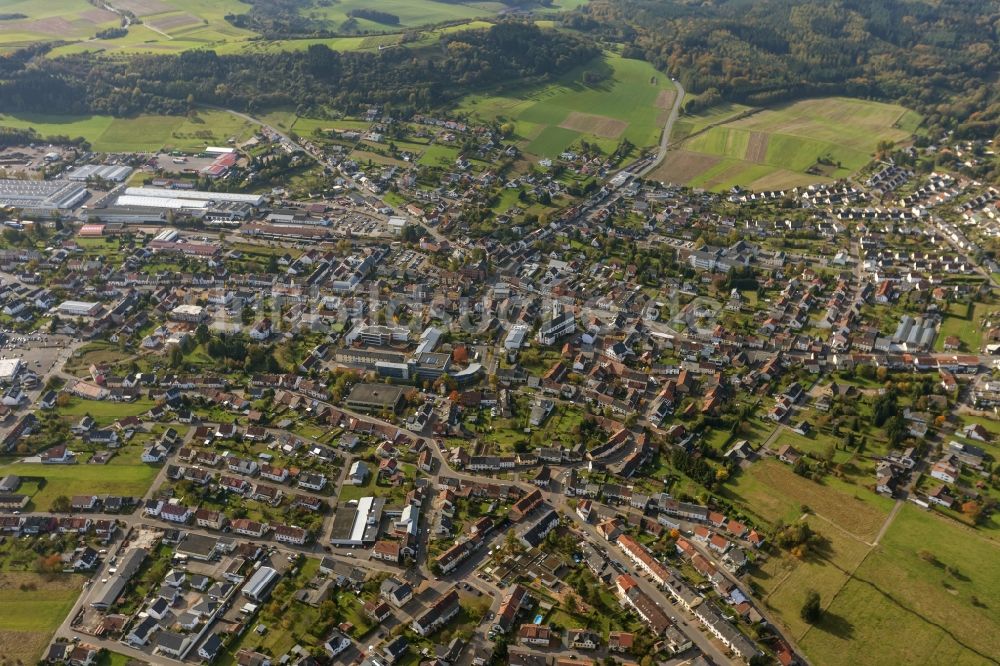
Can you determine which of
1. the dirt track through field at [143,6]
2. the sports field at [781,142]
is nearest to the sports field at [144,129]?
the dirt track through field at [143,6]

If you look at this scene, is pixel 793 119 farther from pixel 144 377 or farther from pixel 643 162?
pixel 144 377

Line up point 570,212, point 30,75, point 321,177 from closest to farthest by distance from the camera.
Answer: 1. point 570,212
2. point 321,177
3. point 30,75

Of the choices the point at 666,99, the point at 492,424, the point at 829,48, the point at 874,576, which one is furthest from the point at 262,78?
the point at 874,576

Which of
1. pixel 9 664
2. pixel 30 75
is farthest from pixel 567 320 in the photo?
pixel 30 75

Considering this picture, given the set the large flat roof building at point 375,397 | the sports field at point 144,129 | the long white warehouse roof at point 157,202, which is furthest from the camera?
the sports field at point 144,129

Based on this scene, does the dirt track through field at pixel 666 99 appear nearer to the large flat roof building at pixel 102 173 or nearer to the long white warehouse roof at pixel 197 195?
the long white warehouse roof at pixel 197 195

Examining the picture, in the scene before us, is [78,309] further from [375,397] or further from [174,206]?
[375,397]
